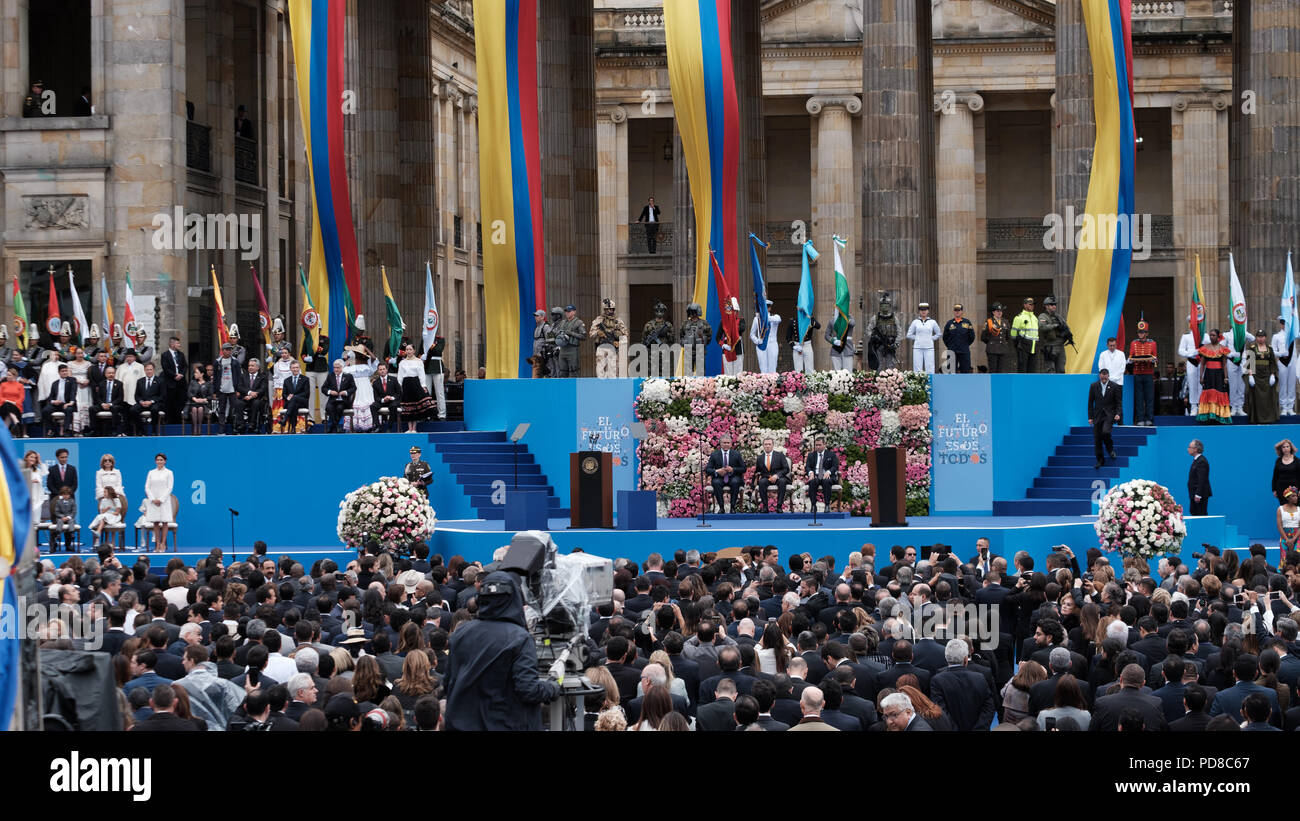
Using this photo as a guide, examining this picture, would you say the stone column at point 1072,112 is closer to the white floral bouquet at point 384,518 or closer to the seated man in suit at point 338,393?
the seated man in suit at point 338,393

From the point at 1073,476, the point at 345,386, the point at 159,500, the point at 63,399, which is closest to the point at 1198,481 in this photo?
the point at 1073,476

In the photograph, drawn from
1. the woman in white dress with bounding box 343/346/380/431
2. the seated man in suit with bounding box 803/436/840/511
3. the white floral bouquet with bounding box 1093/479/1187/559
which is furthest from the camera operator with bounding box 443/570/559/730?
the woman in white dress with bounding box 343/346/380/431

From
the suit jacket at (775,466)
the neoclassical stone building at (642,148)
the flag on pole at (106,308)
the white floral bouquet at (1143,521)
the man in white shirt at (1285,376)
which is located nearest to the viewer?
the white floral bouquet at (1143,521)

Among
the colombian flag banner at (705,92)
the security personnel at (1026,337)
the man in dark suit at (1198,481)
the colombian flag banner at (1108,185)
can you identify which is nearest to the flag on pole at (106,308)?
the colombian flag banner at (705,92)

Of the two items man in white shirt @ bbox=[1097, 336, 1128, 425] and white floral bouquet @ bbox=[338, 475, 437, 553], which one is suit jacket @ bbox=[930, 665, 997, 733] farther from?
man in white shirt @ bbox=[1097, 336, 1128, 425]

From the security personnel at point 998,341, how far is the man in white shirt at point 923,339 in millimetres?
1015

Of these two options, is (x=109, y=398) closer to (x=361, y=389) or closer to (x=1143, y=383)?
(x=361, y=389)

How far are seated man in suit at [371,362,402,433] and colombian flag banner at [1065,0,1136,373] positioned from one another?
1313cm

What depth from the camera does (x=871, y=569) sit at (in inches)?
803

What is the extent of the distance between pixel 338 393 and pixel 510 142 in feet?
18.8

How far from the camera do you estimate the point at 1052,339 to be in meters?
34.3

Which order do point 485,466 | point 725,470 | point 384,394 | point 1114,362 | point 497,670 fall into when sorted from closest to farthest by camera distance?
point 497,670 → point 725,470 → point 1114,362 → point 485,466 → point 384,394

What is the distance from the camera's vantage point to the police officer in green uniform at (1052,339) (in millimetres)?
34094
